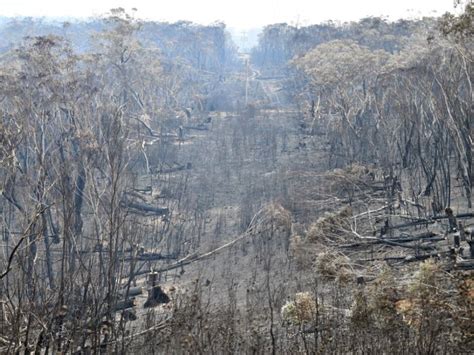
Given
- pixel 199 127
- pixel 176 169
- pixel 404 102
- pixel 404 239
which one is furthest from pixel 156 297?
pixel 199 127

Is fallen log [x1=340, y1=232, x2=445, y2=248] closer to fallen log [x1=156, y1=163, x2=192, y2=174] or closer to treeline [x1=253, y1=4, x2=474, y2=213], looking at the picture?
treeline [x1=253, y1=4, x2=474, y2=213]

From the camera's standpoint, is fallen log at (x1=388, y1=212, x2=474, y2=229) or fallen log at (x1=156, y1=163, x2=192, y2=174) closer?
fallen log at (x1=388, y1=212, x2=474, y2=229)

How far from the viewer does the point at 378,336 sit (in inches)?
360

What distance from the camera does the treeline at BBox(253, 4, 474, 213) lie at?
1784 cm

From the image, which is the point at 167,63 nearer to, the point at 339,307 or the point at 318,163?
the point at 318,163

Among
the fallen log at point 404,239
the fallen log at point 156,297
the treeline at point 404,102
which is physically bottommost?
the fallen log at point 156,297

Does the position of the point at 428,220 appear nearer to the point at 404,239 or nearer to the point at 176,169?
the point at 404,239

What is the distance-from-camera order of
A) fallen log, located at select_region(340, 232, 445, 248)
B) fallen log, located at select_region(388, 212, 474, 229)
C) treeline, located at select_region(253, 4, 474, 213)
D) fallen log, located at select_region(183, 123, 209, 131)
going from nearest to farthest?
fallen log, located at select_region(340, 232, 445, 248) < fallen log, located at select_region(388, 212, 474, 229) < treeline, located at select_region(253, 4, 474, 213) < fallen log, located at select_region(183, 123, 209, 131)

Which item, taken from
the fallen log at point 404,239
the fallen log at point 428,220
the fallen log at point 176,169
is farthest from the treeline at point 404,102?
the fallen log at point 176,169

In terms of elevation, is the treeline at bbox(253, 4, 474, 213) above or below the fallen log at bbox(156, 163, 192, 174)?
above

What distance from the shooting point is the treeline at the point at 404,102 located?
1784cm

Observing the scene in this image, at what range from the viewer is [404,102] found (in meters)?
22.1

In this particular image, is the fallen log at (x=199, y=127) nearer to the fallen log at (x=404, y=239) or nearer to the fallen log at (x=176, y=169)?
the fallen log at (x=176, y=169)

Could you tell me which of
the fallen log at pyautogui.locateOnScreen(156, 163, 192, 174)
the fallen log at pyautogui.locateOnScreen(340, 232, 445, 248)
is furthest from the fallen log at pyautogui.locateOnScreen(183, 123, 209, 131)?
the fallen log at pyautogui.locateOnScreen(340, 232, 445, 248)
